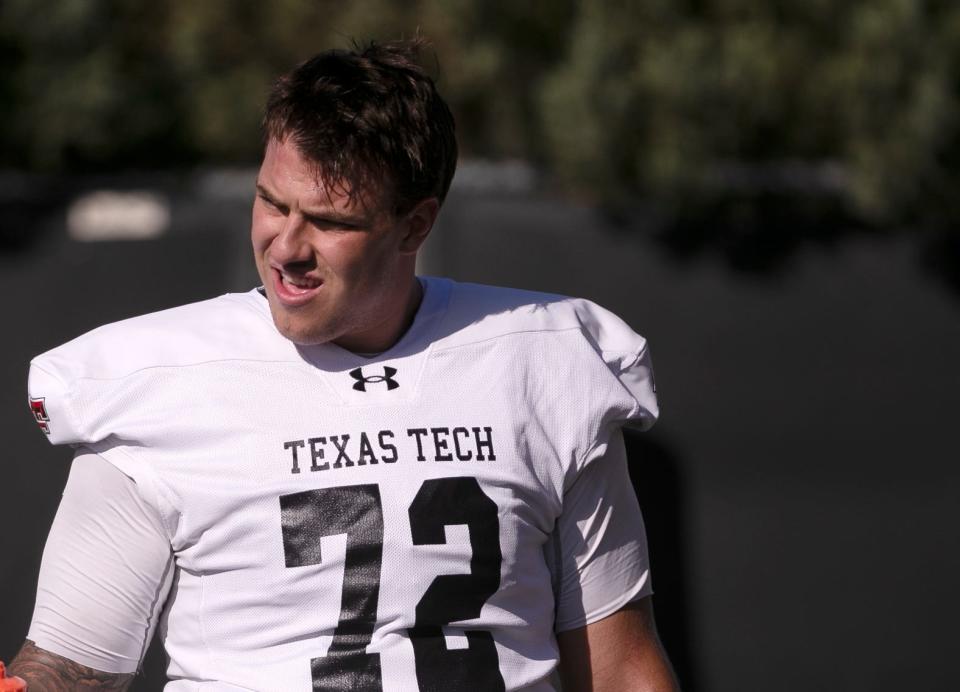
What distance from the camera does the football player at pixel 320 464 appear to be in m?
1.39

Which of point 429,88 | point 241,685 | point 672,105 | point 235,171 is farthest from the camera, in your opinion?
point 235,171

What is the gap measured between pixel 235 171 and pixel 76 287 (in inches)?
20.8

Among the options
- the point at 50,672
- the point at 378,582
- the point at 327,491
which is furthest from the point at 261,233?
the point at 50,672

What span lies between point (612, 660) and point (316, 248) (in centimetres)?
61

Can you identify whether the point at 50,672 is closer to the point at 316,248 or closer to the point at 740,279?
the point at 316,248

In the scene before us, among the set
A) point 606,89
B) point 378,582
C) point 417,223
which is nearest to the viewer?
point 378,582

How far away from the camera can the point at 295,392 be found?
1.45 meters

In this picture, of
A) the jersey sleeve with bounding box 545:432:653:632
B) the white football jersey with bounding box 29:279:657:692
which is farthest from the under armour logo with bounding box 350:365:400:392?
the jersey sleeve with bounding box 545:432:653:632

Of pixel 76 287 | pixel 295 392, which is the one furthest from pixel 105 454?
pixel 76 287

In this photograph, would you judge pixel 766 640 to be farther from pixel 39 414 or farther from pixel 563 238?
pixel 39 414

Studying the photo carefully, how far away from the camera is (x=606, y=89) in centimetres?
271

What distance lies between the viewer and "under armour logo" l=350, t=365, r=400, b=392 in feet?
4.83

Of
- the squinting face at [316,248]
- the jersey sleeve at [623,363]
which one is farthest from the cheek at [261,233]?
the jersey sleeve at [623,363]

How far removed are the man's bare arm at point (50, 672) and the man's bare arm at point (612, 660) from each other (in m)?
0.55
